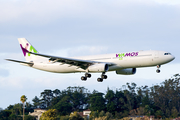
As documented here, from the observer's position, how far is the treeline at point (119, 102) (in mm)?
126375

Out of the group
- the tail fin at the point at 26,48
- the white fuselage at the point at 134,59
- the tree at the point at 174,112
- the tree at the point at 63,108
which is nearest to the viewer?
the white fuselage at the point at 134,59

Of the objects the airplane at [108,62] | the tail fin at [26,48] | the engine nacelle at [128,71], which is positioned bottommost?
the engine nacelle at [128,71]

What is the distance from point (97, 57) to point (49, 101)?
344ft

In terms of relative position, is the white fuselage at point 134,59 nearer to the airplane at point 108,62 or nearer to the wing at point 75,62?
the airplane at point 108,62

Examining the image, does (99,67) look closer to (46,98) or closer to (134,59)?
(134,59)

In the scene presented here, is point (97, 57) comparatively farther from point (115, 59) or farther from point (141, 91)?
point (141, 91)

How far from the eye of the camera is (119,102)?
136 metres

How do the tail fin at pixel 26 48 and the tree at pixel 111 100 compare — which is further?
the tree at pixel 111 100

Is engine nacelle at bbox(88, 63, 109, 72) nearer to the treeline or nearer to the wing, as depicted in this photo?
the wing

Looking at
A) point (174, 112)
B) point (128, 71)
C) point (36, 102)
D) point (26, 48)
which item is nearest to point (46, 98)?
point (36, 102)

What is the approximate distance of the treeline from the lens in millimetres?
126375

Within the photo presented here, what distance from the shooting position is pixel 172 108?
135000 millimetres

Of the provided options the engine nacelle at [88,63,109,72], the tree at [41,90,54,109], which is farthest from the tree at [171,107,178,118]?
the engine nacelle at [88,63,109,72]

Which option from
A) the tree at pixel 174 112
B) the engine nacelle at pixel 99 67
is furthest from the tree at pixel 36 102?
the engine nacelle at pixel 99 67
